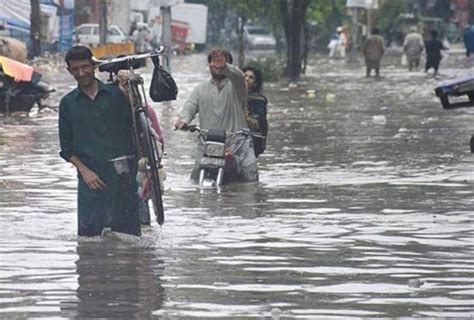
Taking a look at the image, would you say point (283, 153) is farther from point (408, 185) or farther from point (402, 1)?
point (402, 1)

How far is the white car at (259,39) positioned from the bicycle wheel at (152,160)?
7808 centimetres

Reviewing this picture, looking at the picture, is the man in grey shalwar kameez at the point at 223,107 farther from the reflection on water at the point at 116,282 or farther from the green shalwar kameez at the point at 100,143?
the reflection on water at the point at 116,282

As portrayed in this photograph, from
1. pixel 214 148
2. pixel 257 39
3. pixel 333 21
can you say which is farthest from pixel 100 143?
pixel 257 39

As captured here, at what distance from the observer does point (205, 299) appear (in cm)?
973

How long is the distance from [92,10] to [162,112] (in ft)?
192

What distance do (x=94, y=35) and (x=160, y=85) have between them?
6092cm

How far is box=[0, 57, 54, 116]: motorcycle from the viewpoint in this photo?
29.1 metres

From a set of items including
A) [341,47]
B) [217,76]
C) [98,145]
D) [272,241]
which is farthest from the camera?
[341,47]

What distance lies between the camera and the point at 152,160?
12.6 metres

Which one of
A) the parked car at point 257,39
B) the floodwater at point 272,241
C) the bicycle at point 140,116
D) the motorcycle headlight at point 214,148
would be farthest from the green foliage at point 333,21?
the bicycle at point 140,116

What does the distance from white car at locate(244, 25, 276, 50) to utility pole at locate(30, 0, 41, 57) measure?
99.7ft

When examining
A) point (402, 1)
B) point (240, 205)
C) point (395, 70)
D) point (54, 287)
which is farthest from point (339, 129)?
point (402, 1)

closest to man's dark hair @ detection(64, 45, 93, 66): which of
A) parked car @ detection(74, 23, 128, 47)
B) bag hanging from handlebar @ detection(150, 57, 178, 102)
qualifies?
bag hanging from handlebar @ detection(150, 57, 178, 102)

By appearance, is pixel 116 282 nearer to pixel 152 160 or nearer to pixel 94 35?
pixel 152 160
